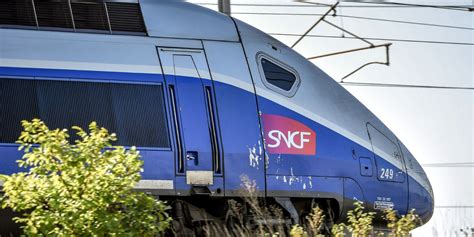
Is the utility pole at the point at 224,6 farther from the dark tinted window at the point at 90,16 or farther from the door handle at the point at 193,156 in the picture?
the door handle at the point at 193,156

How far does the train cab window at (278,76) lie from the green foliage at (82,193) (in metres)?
4.62

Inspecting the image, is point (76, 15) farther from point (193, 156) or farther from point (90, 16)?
point (193, 156)

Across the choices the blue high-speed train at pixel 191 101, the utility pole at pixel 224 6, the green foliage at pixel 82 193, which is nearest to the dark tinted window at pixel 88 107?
the blue high-speed train at pixel 191 101

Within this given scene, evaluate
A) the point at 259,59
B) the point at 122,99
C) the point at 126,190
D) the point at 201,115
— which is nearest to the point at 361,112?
the point at 259,59

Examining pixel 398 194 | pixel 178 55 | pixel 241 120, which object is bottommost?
pixel 398 194

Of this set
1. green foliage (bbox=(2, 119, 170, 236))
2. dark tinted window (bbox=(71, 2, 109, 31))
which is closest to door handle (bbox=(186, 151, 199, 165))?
dark tinted window (bbox=(71, 2, 109, 31))

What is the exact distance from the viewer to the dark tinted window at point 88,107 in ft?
32.8

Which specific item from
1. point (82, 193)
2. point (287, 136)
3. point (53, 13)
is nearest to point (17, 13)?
point (53, 13)

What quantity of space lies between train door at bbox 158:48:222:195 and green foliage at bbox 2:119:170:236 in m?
3.44

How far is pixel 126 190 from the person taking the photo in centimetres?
684

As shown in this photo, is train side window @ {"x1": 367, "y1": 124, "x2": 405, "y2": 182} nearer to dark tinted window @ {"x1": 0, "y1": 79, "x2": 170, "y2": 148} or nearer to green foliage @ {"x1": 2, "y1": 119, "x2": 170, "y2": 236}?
dark tinted window @ {"x1": 0, "y1": 79, "x2": 170, "y2": 148}

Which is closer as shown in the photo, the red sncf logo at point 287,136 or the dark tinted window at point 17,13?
the dark tinted window at point 17,13

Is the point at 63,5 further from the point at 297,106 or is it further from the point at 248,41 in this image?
the point at 297,106

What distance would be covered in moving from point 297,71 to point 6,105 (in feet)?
12.5
